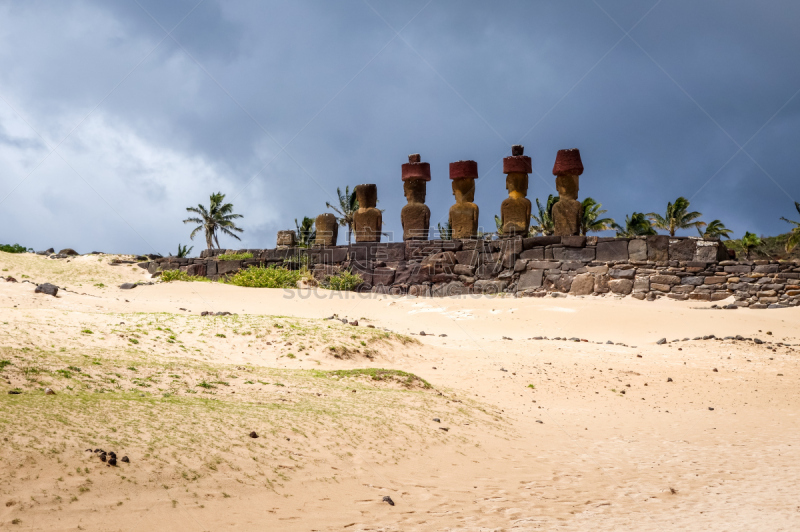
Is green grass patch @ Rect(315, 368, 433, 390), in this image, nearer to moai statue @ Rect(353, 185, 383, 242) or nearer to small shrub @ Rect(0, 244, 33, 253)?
moai statue @ Rect(353, 185, 383, 242)

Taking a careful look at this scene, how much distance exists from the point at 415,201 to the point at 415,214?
39 cm

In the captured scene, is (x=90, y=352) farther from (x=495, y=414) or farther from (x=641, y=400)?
(x=641, y=400)

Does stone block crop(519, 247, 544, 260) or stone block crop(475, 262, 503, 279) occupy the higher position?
stone block crop(519, 247, 544, 260)

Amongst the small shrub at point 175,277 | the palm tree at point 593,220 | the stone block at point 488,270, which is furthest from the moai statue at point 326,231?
the palm tree at point 593,220

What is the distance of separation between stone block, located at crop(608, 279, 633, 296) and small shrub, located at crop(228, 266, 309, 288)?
313 inches

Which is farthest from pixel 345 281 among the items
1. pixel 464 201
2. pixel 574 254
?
pixel 574 254

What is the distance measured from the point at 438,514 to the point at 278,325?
5.93 m

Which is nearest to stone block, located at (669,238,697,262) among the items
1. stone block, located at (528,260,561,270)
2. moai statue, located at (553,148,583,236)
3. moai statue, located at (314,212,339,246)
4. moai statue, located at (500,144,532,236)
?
moai statue, located at (553,148,583,236)

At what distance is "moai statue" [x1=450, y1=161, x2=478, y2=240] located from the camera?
54.7ft

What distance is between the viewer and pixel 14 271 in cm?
1767

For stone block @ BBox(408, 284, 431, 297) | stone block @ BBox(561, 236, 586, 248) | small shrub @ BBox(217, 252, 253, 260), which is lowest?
stone block @ BBox(408, 284, 431, 297)

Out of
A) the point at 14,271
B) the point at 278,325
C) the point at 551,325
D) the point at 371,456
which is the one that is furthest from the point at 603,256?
the point at 14,271

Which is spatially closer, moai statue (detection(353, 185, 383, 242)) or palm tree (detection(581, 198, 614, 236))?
moai statue (detection(353, 185, 383, 242))

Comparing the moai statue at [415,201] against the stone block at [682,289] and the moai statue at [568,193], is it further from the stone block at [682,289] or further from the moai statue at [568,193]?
the stone block at [682,289]
